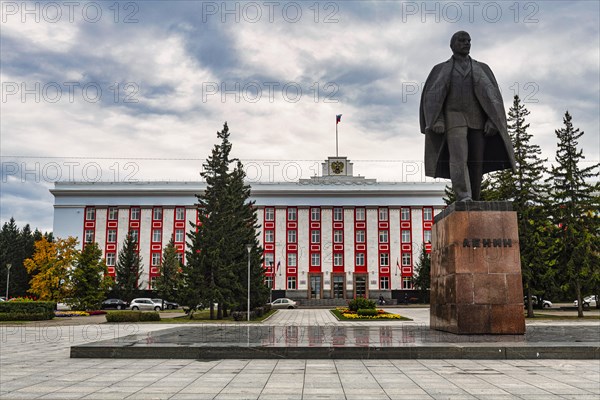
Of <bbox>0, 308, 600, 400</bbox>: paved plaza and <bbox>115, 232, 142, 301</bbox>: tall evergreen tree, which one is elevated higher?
<bbox>115, 232, 142, 301</bbox>: tall evergreen tree

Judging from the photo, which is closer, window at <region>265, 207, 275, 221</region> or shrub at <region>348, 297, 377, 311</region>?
shrub at <region>348, 297, 377, 311</region>

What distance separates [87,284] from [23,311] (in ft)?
39.2

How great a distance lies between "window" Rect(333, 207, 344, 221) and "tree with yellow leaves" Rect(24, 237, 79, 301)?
29.0 metres

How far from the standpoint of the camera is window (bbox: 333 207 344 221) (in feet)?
201

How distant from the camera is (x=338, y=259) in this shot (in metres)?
60.6

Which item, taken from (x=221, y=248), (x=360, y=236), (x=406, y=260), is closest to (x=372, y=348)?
(x=221, y=248)

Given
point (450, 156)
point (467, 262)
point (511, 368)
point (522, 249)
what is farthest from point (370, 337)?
point (522, 249)

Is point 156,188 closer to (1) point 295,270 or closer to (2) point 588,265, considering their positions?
(1) point 295,270

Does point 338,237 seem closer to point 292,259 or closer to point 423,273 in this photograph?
point 292,259

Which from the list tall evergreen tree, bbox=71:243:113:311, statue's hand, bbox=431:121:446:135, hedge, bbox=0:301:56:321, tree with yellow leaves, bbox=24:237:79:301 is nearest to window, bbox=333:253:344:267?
tall evergreen tree, bbox=71:243:113:311

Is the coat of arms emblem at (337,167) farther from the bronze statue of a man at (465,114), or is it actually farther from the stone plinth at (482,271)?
the stone plinth at (482,271)

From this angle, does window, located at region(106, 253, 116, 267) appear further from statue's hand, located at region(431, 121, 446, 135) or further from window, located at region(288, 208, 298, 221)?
statue's hand, located at region(431, 121, 446, 135)

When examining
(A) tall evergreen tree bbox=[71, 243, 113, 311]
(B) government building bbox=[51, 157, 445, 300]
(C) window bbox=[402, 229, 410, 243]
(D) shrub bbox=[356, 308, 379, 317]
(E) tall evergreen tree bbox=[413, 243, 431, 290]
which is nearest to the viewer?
(D) shrub bbox=[356, 308, 379, 317]

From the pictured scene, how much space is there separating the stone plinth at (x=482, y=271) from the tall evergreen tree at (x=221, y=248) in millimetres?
22013
